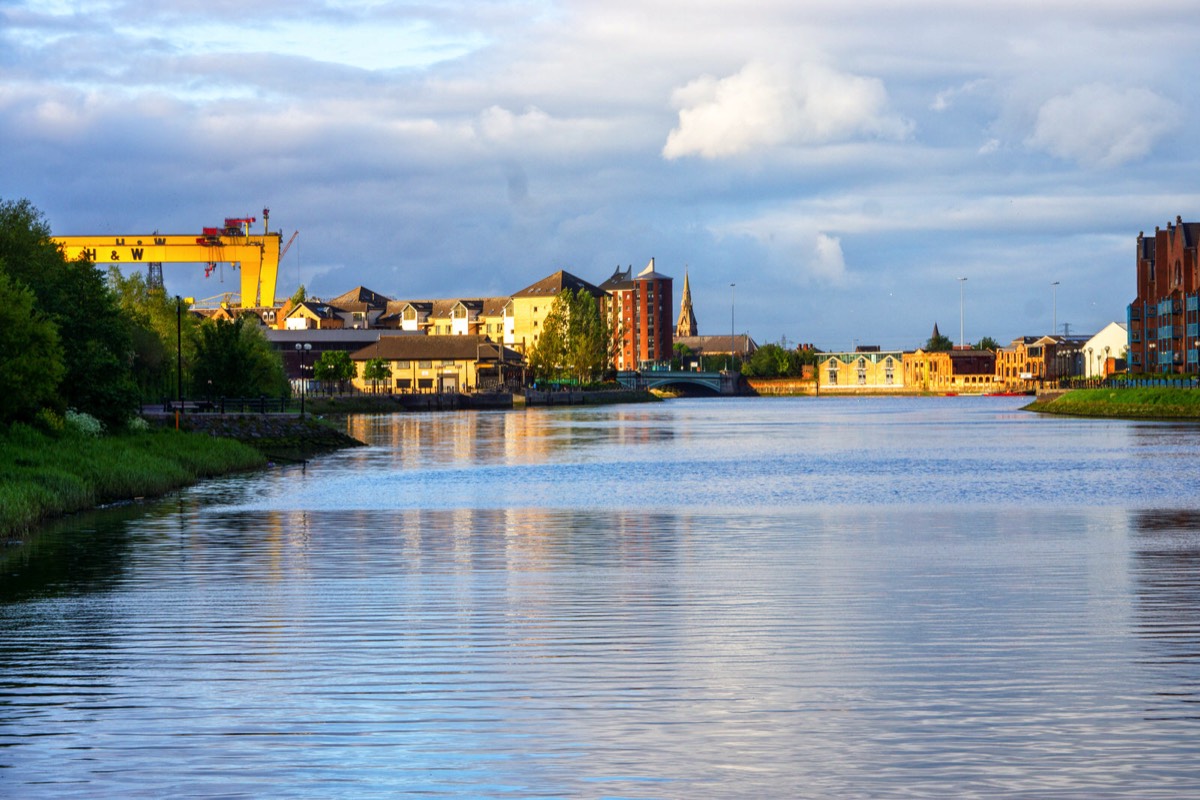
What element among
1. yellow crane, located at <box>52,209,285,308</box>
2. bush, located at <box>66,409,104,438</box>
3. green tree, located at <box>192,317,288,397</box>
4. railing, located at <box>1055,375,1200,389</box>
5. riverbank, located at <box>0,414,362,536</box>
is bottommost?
riverbank, located at <box>0,414,362,536</box>

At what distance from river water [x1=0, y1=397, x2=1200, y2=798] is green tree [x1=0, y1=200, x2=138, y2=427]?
48.9ft

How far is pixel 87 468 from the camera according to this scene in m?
39.9

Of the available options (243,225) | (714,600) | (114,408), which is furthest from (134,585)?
(243,225)

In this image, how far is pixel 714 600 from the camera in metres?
21.6

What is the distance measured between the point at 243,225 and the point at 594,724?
416ft

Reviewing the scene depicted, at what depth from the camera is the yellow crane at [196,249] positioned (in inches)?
4924

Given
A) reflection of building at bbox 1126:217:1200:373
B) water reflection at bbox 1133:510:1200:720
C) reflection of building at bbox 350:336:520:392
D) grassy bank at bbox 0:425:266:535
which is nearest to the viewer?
water reflection at bbox 1133:510:1200:720

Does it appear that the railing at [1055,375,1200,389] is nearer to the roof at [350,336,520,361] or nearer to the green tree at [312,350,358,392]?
the roof at [350,336,520,361]

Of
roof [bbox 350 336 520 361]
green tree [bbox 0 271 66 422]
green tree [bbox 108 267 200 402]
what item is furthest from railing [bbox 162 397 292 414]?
roof [bbox 350 336 520 361]

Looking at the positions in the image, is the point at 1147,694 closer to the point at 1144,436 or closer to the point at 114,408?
the point at 114,408

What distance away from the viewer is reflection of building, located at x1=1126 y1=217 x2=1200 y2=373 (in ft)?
479

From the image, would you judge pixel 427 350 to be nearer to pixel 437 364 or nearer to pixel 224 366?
pixel 437 364

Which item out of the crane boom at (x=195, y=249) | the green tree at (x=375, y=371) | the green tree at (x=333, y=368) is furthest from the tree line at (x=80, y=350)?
the green tree at (x=375, y=371)

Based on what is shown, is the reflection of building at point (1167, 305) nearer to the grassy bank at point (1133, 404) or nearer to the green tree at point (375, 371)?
the grassy bank at point (1133, 404)
